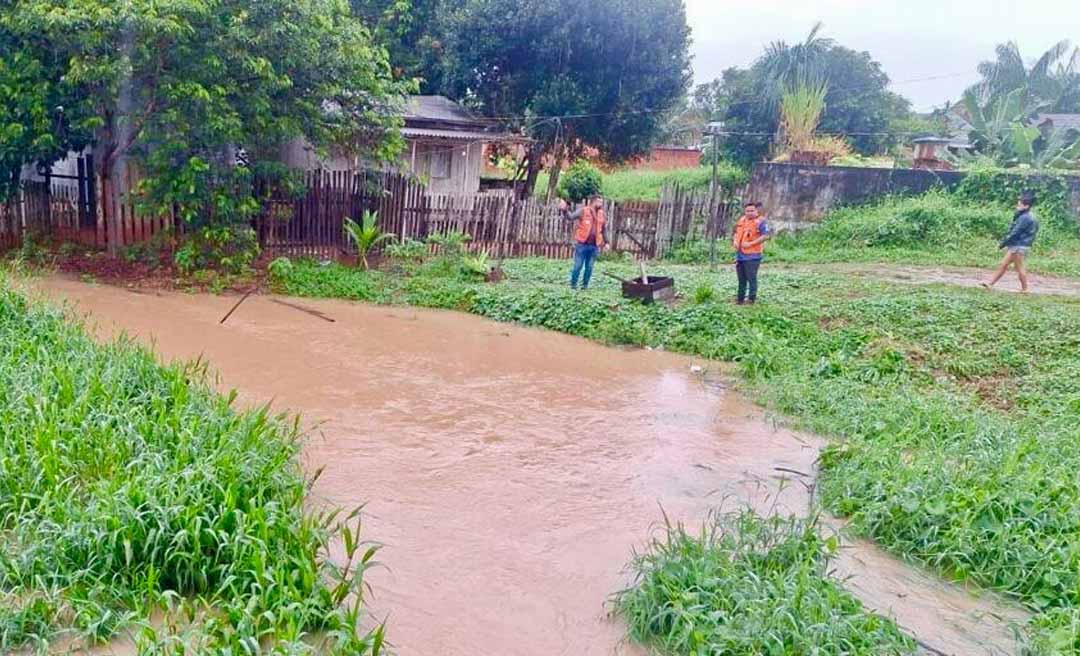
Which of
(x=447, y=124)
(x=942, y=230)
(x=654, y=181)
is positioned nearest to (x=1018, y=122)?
(x=942, y=230)

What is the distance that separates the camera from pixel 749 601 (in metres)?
3.28

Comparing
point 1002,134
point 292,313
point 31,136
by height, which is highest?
point 1002,134

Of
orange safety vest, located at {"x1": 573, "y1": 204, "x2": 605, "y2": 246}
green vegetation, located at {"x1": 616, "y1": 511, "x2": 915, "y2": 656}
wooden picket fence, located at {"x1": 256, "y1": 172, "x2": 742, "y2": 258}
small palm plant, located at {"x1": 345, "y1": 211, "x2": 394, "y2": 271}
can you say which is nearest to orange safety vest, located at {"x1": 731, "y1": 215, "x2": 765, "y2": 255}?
orange safety vest, located at {"x1": 573, "y1": 204, "x2": 605, "y2": 246}

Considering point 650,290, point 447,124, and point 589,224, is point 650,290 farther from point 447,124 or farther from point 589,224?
point 447,124

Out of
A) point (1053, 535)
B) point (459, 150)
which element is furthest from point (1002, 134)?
point (1053, 535)

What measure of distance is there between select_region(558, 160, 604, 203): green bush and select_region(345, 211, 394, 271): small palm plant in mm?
8268

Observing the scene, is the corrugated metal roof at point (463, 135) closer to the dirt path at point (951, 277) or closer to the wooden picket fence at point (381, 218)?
the wooden picket fence at point (381, 218)

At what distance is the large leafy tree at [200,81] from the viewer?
9391 mm

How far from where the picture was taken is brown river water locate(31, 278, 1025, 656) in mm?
3527

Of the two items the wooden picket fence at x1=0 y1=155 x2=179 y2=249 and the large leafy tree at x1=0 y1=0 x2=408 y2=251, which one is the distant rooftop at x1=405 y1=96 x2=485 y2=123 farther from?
the wooden picket fence at x1=0 y1=155 x2=179 y2=249

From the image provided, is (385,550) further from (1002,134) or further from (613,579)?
(1002,134)

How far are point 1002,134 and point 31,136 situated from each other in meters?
19.0

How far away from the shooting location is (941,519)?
4191 mm

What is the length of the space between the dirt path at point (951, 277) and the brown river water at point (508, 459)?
534 cm
